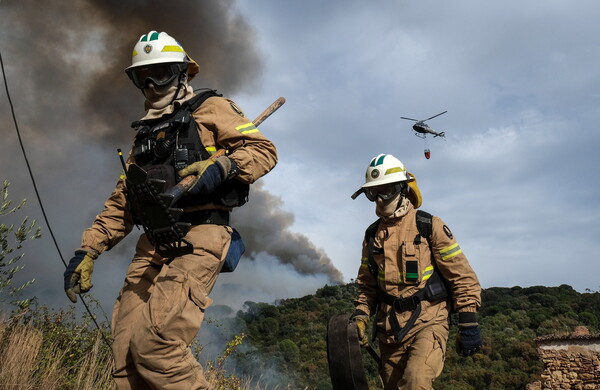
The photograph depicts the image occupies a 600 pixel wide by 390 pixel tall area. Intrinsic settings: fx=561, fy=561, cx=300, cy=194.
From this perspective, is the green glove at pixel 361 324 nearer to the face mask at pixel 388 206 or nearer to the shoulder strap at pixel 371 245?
the shoulder strap at pixel 371 245

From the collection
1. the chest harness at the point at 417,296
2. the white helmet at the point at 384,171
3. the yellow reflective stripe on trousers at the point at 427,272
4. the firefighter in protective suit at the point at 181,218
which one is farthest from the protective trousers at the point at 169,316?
the white helmet at the point at 384,171

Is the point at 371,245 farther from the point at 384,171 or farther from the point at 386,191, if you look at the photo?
the point at 384,171

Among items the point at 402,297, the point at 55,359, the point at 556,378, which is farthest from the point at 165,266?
the point at 556,378

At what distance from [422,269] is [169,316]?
8.87ft

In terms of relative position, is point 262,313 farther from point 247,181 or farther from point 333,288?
point 247,181

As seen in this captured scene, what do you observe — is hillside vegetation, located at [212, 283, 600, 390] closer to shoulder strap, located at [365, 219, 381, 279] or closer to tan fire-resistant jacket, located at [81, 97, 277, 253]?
shoulder strap, located at [365, 219, 381, 279]

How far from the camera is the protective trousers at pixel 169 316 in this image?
9.27ft

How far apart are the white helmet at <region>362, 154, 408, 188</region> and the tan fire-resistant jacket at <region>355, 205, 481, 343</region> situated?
42cm

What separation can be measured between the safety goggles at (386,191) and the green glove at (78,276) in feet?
9.17

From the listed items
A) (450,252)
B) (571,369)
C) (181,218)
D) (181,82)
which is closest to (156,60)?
(181,82)

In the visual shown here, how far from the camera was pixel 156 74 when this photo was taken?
3.80 m

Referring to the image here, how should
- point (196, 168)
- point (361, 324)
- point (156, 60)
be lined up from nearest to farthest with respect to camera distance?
point (196, 168) → point (156, 60) → point (361, 324)

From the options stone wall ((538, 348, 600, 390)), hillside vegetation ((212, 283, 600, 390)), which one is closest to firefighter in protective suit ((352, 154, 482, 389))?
hillside vegetation ((212, 283, 600, 390))

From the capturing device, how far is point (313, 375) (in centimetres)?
2845
